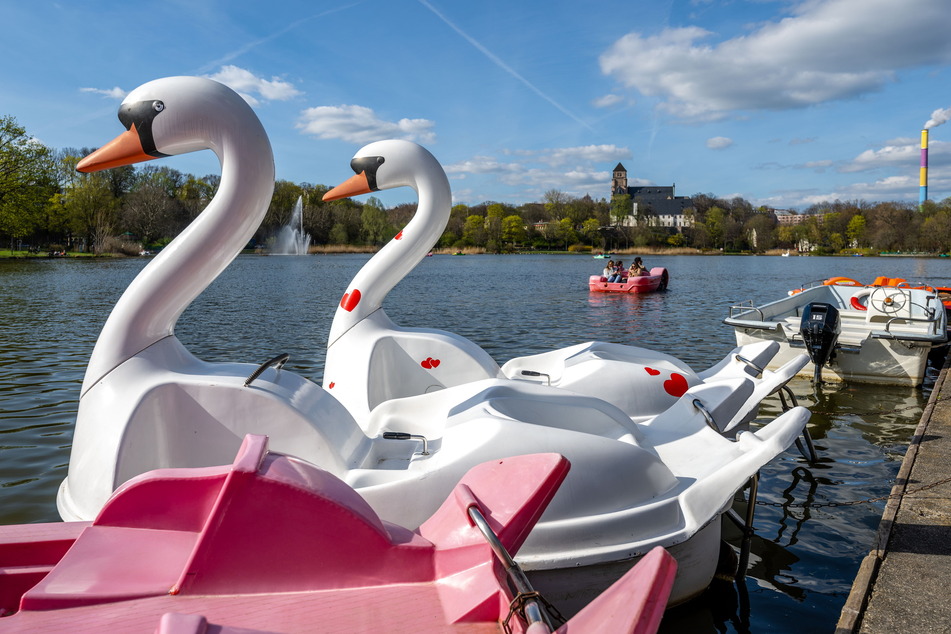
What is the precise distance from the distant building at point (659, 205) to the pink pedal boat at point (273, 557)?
384ft

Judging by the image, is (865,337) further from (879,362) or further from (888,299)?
(888,299)

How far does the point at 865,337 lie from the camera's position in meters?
9.51

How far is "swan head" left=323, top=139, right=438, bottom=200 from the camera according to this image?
5.46m

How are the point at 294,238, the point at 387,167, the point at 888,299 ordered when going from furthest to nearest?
the point at 294,238, the point at 888,299, the point at 387,167

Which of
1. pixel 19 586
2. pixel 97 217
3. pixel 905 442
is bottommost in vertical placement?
pixel 905 442

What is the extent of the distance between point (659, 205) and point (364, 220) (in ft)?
239

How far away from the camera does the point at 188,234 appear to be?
11.8 feet

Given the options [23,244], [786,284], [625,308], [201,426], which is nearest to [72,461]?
[201,426]

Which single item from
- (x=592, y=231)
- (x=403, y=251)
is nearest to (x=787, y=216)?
(x=592, y=231)

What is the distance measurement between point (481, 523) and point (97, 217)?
Answer: 65807 millimetres

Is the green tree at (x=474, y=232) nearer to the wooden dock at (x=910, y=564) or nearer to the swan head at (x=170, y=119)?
the wooden dock at (x=910, y=564)

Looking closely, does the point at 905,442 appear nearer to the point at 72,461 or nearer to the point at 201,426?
the point at 201,426

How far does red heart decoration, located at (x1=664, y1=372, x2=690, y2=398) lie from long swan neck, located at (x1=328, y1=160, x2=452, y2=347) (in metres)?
2.17

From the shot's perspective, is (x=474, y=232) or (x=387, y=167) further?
(x=474, y=232)
